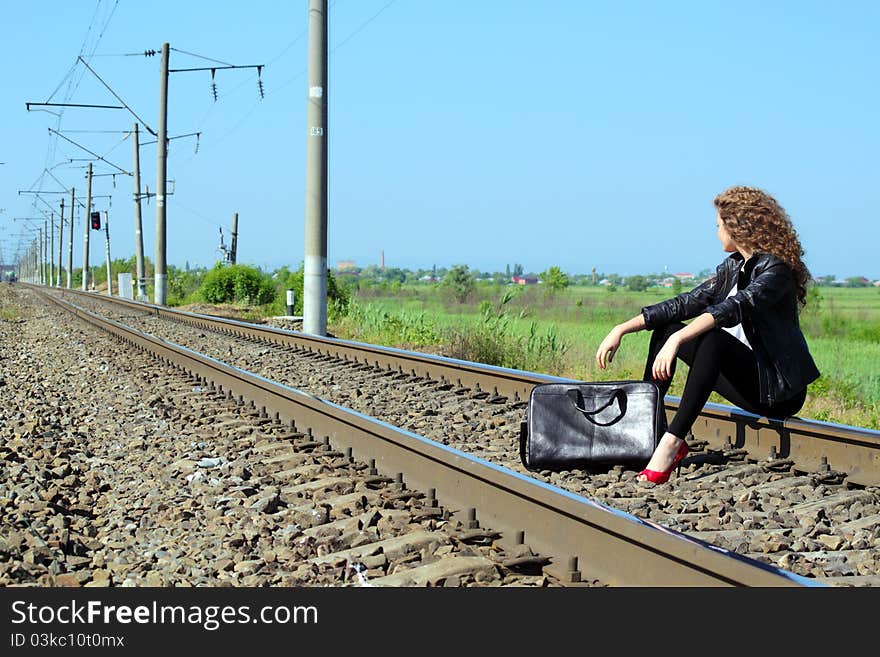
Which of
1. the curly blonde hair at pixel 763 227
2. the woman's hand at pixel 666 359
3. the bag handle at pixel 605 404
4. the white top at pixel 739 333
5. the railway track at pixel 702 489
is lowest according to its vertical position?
the railway track at pixel 702 489

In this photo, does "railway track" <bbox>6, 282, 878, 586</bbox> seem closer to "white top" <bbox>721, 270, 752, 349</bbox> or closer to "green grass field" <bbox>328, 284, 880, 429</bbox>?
"white top" <bbox>721, 270, 752, 349</bbox>

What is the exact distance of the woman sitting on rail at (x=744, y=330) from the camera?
5.21m

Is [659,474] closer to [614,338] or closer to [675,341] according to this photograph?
[675,341]

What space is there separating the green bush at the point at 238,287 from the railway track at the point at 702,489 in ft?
96.1

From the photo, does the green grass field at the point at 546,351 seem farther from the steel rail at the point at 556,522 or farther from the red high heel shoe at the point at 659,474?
the steel rail at the point at 556,522

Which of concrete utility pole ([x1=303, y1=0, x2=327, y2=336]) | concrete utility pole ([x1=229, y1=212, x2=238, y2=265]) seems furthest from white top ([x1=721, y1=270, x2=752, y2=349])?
concrete utility pole ([x1=229, y1=212, x2=238, y2=265])

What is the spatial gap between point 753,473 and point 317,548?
2422mm

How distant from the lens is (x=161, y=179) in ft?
111

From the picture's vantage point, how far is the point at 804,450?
5.56 m

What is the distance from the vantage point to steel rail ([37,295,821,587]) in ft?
10.5

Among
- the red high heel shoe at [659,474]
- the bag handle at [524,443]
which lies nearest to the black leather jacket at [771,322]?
the red high heel shoe at [659,474]

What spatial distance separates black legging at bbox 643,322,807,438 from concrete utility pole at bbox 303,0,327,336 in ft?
33.9
